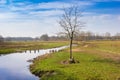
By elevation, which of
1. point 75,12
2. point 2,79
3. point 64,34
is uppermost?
point 75,12

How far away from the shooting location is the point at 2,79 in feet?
103

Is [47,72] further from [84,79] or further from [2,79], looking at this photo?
[84,79]

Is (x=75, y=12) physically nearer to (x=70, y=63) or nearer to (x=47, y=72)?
(x=70, y=63)

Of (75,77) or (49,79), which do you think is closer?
(75,77)

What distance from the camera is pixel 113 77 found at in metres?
24.9

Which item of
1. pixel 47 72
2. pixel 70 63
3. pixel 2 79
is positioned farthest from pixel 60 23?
pixel 2 79

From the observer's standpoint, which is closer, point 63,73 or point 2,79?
point 63,73

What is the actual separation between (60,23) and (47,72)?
1519 centimetres

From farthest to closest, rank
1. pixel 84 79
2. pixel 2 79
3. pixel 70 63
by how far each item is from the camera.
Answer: pixel 70 63, pixel 2 79, pixel 84 79

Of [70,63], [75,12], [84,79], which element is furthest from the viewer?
[75,12]

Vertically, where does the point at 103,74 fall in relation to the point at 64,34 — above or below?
below

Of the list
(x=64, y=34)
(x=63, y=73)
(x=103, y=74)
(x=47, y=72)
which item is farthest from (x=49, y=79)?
(x=64, y=34)

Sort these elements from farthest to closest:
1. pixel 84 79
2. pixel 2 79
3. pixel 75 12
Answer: pixel 75 12 < pixel 2 79 < pixel 84 79

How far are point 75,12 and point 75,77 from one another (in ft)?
67.6
